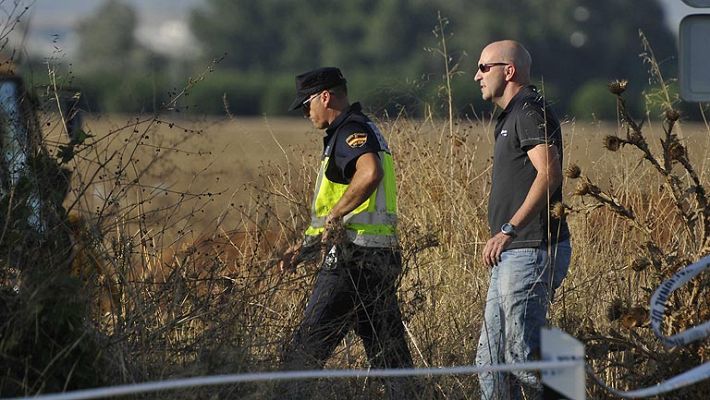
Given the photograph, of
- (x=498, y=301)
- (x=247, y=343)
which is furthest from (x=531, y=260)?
(x=247, y=343)

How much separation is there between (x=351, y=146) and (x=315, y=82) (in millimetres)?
407

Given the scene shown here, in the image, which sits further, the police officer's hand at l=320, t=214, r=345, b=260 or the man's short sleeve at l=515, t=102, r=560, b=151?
the police officer's hand at l=320, t=214, r=345, b=260

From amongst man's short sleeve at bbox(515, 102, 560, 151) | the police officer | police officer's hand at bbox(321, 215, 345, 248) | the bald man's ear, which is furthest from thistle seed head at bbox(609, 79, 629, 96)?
police officer's hand at bbox(321, 215, 345, 248)

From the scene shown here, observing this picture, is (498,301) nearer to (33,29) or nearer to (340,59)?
(33,29)

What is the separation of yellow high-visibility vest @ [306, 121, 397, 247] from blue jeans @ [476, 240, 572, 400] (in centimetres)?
74

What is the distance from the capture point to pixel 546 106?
6105mm

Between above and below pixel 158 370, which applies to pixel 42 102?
above

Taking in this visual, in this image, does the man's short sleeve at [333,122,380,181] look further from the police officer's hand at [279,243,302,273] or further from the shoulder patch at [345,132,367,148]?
the police officer's hand at [279,243,302,273]

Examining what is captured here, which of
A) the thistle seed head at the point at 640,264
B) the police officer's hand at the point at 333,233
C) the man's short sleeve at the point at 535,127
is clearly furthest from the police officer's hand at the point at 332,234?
the thistle seed head at the point at 640,264

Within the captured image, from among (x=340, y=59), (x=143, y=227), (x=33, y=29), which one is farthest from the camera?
(x=340, y=59)

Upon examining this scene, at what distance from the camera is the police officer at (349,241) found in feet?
20.7

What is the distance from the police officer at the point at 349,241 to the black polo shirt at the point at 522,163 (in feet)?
2.10

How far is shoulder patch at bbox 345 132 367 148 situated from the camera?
6.53 m

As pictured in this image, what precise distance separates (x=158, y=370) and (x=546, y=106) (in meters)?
2.14
